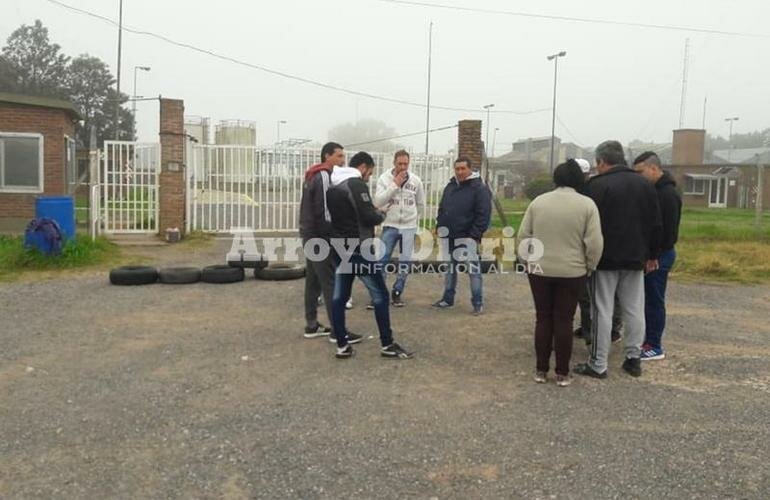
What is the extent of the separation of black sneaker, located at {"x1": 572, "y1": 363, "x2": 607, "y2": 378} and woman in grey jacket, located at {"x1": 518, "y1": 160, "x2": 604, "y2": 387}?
30cm

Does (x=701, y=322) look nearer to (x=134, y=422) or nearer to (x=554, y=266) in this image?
(x=554, y=266)

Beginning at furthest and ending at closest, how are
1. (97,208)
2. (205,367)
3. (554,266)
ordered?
(97,208) < (205,367) < (554,266)

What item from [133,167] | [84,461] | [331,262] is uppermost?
[133,167]

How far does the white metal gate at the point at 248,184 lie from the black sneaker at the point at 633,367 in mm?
9424

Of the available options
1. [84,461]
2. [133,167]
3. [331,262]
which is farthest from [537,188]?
[84,461]

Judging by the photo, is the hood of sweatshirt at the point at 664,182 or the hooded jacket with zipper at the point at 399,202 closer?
the hood of sweatshirt at the point at 664,182

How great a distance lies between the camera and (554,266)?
516cm

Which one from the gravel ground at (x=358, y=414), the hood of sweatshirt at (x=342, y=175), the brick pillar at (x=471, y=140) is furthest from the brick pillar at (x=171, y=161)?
the hood of sweatshirt at (x=342, y=175)

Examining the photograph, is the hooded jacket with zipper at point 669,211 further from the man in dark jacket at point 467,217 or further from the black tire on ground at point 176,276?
the black tire on ground at point 176,276

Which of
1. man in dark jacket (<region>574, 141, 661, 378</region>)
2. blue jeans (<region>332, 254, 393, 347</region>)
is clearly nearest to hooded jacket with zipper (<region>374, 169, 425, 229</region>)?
blue jeans (<region>332, 254, 393, 347</region>)

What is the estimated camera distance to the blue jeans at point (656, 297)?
5.93 meters

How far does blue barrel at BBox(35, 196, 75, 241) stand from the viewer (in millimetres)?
11328

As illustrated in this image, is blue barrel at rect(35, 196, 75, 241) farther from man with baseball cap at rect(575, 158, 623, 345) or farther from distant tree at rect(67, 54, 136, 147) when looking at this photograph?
distant tree at rect(67, 54, 136, 147)

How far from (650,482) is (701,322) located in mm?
4784
